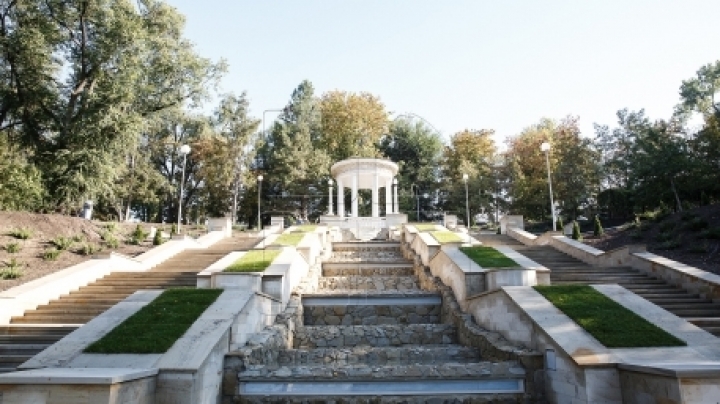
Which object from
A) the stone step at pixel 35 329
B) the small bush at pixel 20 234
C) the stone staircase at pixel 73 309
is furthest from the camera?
the small bush at pixel 20 234

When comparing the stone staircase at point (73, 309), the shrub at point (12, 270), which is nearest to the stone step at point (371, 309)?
the stone staircase at point (73, 309)

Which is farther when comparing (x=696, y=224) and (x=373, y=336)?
(x=696, y=224)

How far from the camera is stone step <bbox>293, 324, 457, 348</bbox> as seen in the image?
898 centimetres

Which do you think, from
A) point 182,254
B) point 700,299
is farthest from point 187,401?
point 182,254

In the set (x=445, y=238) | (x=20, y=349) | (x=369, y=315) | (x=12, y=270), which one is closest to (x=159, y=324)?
(x=20, y=349)

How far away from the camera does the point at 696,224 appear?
18.5m

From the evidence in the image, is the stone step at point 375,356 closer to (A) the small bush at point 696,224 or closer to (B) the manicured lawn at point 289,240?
(B) the manicured lawn at point 289,240

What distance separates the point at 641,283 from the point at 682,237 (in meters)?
8.65

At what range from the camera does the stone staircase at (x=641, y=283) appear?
31.0ft

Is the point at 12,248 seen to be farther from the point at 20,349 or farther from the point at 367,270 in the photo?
the point at 367,270

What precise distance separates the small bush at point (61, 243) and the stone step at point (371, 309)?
11.6 meters

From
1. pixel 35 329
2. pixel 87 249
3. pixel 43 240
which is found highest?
pixel 43 240

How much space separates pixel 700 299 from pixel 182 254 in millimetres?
15727

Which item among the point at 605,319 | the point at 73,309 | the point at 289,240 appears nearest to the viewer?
the point at 605,319
